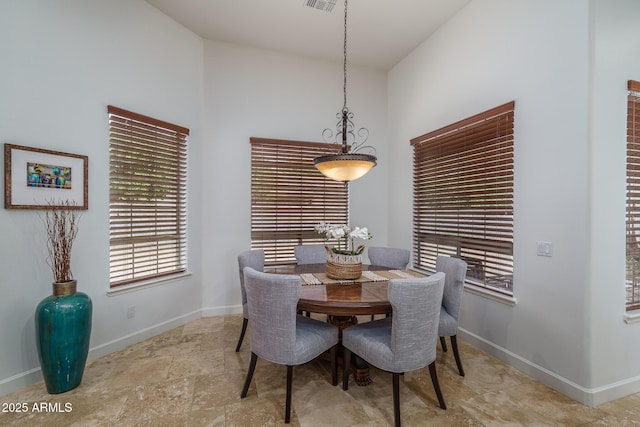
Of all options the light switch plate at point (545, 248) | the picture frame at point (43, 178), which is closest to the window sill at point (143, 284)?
the picture frame at point (43, 178)

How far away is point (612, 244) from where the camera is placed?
2158 mm

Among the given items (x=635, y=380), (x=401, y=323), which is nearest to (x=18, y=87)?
(x=401, y=323)

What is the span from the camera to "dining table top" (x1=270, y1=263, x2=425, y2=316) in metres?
1.95

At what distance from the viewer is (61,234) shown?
91.8 inches

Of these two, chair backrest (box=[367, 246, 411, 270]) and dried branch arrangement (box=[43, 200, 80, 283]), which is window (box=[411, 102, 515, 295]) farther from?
dried branch arrangement (box=[43, 200, 80, 283])

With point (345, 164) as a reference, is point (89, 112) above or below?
above

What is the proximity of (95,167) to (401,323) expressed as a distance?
294cm

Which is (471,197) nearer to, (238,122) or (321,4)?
(321,4)

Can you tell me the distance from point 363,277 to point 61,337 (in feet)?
7.63

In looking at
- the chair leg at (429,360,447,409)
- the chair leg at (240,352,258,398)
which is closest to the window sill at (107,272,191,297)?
the chair leg at (240,352,258,398)

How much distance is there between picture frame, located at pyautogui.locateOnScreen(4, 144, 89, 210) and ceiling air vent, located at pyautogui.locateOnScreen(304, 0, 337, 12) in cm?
261

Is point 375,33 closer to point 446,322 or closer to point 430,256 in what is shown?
point 430,256

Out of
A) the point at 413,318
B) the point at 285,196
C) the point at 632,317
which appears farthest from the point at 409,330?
the point at 285,196

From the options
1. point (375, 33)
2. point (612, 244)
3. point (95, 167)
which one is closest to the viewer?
point (612, 244)
